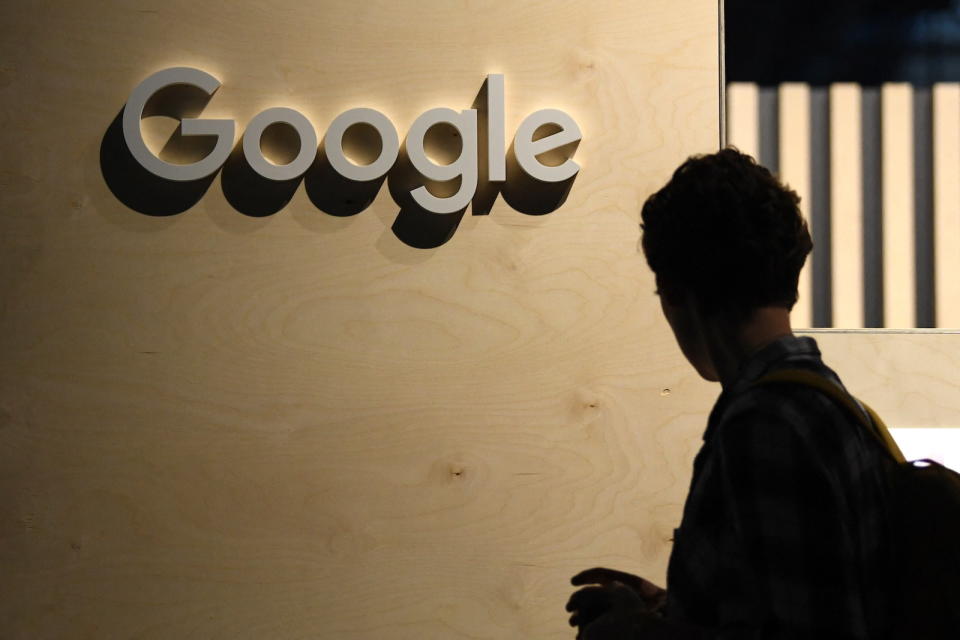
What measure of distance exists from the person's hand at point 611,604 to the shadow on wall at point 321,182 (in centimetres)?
109

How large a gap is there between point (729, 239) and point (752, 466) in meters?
0.28

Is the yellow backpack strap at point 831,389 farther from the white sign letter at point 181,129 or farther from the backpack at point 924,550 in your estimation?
the white sign letter at point 181,129

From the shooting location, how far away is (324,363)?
204cm

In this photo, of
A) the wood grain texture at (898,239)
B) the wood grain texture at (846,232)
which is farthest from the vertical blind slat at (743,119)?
the wood grain texture at (898,239)

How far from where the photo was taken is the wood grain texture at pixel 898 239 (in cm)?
221

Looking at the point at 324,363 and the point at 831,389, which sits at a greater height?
the point at 831,389

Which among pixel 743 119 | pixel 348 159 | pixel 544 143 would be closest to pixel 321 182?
pixel 348 159

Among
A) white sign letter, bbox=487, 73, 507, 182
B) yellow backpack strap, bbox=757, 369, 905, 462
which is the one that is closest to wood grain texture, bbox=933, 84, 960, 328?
white sign letter, bbox=487, 73, 507, 182

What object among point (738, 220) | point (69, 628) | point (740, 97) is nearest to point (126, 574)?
point (69, 628)

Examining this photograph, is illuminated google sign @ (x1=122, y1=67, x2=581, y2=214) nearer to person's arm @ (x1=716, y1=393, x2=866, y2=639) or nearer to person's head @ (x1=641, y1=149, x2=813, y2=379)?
person's head @ (x1=641, y1=149, x2=813, y2=379)

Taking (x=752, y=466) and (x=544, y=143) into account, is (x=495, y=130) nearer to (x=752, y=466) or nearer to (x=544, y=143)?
(x=544, y=143)

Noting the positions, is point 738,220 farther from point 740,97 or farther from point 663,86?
point 740,97

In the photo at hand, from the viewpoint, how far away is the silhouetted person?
2.71 ft

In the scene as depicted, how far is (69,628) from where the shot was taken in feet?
6.58
